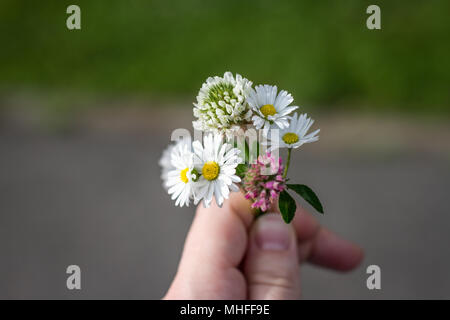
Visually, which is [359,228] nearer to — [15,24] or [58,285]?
[58,285]

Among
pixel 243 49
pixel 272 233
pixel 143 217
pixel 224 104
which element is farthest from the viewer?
pixel 243 49

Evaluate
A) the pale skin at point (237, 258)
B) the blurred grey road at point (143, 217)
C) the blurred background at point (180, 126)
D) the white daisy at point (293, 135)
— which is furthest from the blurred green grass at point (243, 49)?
the white daisy at point (293, 135)

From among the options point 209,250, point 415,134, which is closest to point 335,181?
point 415,134

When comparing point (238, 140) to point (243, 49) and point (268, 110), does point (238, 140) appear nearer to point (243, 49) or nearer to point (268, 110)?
point (268, 110)

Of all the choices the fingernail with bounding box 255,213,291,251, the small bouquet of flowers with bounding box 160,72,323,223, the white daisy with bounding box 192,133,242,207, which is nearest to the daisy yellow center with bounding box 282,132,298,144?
the small bouquet of flowers with bounding box 160,72,323,223

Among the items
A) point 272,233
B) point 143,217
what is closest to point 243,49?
point 143,217

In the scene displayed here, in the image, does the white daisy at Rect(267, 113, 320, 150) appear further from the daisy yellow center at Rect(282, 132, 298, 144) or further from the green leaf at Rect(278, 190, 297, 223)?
the green leaf at Rect(278, 190, 297, 223)

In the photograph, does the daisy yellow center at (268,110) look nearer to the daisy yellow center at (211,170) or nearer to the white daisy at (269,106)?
the white daisy at (269,106)
